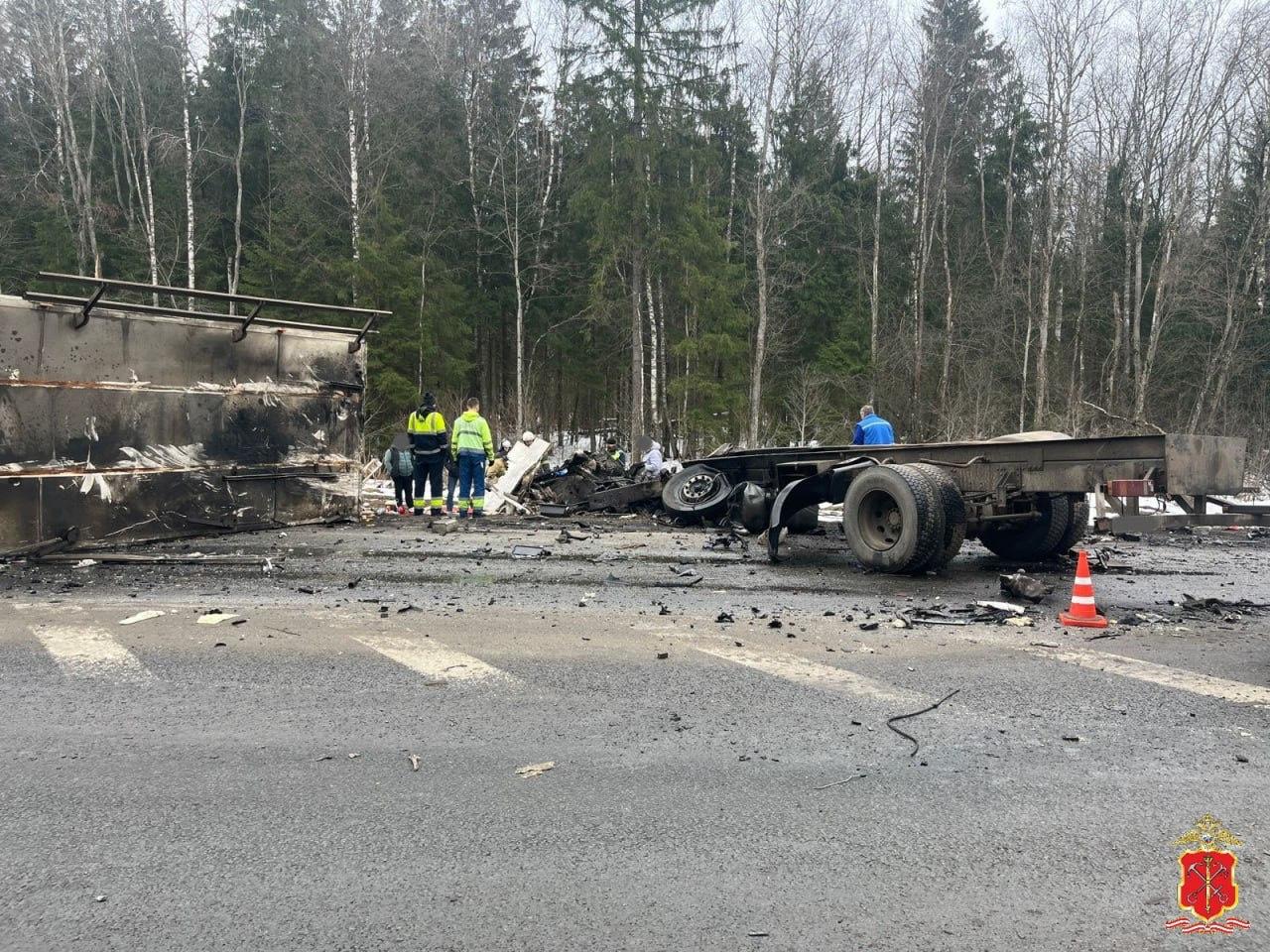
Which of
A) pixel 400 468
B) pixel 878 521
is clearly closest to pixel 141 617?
pixel 878 521

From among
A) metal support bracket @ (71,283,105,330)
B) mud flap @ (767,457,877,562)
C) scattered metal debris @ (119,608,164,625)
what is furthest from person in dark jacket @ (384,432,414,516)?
scattered metal debris @ (119,608,164,625)

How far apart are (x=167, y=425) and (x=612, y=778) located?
9.13 meters

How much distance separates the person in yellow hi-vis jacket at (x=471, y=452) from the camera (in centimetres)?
1366

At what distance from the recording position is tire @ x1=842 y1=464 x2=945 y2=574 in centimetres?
826

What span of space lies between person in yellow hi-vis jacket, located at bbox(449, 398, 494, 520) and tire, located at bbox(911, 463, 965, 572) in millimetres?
7322

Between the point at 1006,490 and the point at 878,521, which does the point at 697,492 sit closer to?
the point at 878,521

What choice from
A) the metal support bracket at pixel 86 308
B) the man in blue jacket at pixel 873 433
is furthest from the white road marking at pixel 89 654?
the man in blue jacket at pixel 873 433

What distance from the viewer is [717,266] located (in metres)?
29.2

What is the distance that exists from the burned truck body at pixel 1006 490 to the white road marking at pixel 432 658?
4783 millimetres

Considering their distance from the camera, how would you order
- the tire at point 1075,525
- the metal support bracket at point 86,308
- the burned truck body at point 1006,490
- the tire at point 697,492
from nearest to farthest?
the burned truck body at point 1006,490 < the tire at point 1075,525 < the metal support bracket at point 86,308 < the tire at point 697,492

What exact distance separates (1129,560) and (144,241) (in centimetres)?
3294

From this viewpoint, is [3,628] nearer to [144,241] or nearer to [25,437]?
[25,437]

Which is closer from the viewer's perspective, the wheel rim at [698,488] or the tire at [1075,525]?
the tire at [1075,525]

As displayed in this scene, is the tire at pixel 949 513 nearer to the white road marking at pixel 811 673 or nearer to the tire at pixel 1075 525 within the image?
the tire at pixel 1075 525
